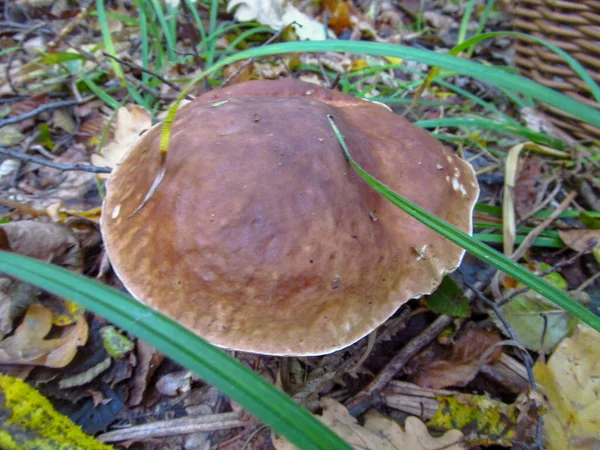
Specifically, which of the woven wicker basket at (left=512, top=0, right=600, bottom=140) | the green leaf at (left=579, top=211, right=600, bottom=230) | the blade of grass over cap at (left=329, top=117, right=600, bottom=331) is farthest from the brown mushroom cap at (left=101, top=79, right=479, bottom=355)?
the woven wicker basket at (left=512, top=0, right=600, bottom=140)

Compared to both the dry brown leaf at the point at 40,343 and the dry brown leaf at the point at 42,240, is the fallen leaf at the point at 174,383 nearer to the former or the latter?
the dry brown leaf at the point at 40,343

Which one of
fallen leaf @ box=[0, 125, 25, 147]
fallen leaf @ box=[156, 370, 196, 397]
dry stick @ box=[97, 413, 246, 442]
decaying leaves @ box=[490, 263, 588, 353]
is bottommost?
dry stick @ box=[97, 413, 246, 442]

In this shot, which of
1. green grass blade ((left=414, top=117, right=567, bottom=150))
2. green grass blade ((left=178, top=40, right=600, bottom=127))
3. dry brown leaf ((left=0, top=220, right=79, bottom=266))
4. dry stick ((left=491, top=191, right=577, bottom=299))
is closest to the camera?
green grass blade ((left=178, top=40, right=600, bottom=127))

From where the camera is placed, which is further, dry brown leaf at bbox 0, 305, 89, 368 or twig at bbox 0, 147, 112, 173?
twig at bbox 0, 147, 112, 173

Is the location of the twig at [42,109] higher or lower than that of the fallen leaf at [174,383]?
higher

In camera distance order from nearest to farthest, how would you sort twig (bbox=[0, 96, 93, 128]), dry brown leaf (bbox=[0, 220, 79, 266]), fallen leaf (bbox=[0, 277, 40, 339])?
fallen leaf (bbox=[0, 277, 40, 339])
dry brown leaf (bbox=[0, 220, 79, 266])
twig (bbox=[0, 96, 93, 128])

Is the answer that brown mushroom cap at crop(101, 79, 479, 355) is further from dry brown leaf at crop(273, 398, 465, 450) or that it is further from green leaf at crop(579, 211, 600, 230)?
green leaf at crop(579, 211, 600, 230)

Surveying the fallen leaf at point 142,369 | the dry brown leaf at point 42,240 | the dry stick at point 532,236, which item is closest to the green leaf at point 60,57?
the dry brown leaf at point 42,240

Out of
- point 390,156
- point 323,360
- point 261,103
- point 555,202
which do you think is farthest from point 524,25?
point 323,360
